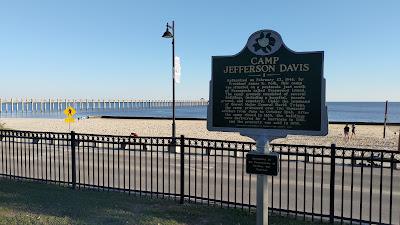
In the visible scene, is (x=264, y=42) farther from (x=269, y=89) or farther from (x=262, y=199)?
(x=262, y=199)

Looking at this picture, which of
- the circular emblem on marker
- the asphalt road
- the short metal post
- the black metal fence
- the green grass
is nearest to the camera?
the circular emblem on marker

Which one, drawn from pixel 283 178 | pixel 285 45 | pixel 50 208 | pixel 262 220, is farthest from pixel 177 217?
pixel 283 178

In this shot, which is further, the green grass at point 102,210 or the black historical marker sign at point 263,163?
the green grass at point 102,210

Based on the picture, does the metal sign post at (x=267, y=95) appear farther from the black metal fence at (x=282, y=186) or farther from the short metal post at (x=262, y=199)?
the black metal fence at (x=282, y=186)

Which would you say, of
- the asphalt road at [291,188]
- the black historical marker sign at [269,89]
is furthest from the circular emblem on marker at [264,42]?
the asphalt road at [291,188]

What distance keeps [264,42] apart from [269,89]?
772mm

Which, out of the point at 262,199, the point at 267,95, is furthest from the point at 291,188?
the point at 267,95

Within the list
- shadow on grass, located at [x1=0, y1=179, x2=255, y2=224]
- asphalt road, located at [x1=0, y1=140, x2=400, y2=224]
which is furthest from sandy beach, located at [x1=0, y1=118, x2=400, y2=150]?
shadow on grass, located at [x1=0, y1=179, x2=255, y2=224]

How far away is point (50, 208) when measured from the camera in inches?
289

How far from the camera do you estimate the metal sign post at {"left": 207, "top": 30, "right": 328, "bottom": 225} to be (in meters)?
5.77

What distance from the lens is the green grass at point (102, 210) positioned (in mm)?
6645

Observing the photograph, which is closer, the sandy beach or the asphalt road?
the asphalt road

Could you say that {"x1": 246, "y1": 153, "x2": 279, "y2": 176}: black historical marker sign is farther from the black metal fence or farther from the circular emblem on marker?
the circular emblem on marker

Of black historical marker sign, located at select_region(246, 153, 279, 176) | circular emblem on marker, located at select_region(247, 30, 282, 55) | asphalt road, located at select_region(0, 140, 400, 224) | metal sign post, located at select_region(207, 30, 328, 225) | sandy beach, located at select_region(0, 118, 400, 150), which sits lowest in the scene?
sandy beach, located at select_region(0, 118, 400, 150)
